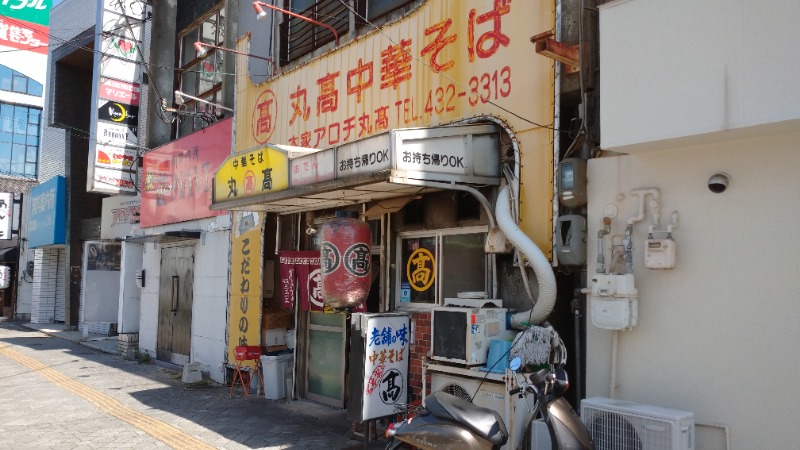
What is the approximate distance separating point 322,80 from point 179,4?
9.31 m

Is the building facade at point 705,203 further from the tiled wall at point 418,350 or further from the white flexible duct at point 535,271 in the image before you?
the tiled wall at point 418,350

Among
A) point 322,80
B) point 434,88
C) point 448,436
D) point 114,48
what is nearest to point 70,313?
point 114,48

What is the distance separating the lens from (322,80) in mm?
10938

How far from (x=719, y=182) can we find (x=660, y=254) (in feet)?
Answer: 2.78

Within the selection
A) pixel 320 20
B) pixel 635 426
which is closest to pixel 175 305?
pixel 320 20

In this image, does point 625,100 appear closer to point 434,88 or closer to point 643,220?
point 643,220

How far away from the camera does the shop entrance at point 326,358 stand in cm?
1051

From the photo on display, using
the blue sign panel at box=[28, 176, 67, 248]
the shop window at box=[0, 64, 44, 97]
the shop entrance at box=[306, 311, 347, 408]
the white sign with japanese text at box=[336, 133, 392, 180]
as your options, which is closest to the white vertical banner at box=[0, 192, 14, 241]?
the blue sign panel at box=[28, 176, 67, 248]

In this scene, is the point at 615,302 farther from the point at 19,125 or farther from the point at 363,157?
the point at 19,125

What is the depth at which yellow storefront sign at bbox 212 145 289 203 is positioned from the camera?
29.6 ft

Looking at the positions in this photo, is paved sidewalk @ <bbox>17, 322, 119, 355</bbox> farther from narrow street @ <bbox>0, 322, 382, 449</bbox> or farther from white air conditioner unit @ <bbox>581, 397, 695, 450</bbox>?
white air conditioner unit @ <bbox>581, 397, 695, 450</bbox>

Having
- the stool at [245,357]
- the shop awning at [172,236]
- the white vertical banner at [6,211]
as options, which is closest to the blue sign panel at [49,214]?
the white vertical banner at [6,211]

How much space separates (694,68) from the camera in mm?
5449

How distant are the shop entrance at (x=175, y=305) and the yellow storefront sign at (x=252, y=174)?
551 cm
